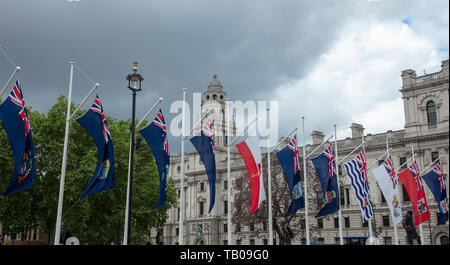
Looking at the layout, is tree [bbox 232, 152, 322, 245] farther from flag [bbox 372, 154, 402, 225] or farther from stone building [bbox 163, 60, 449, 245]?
flag [bbox 372, 154, 402, 225]

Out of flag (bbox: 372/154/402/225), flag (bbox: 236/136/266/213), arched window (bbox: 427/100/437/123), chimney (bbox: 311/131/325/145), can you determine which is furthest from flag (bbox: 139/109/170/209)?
chimney (bbox: 311/131/325/145)

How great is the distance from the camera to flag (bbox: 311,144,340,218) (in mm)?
29422

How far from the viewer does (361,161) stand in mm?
31969

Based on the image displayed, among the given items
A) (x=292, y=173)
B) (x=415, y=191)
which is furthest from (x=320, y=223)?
(x=292, y=173)

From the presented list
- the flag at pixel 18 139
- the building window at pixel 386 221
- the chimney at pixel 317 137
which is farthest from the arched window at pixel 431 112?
the flag at pixel 18 139

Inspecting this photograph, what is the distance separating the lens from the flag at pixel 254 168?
26.7m

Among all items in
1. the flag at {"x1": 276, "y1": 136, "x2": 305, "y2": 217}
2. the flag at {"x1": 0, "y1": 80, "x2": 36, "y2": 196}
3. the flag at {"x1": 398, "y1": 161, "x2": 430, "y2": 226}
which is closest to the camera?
the flag at {"x1": 0, "y1": 80, "x2": 36, "y2": 196}

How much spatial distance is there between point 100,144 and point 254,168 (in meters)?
9.41

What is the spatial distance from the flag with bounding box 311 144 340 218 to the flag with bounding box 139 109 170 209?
11.1 meters

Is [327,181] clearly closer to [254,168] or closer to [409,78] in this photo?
[254,168]

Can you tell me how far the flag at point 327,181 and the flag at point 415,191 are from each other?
301 inches

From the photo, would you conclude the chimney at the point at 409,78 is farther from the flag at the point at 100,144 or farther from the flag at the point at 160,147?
the flag at the point at 100,144

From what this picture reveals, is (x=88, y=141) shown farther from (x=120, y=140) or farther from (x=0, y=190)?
(x=0, y=190)

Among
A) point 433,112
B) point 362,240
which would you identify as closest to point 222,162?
point 362,240
